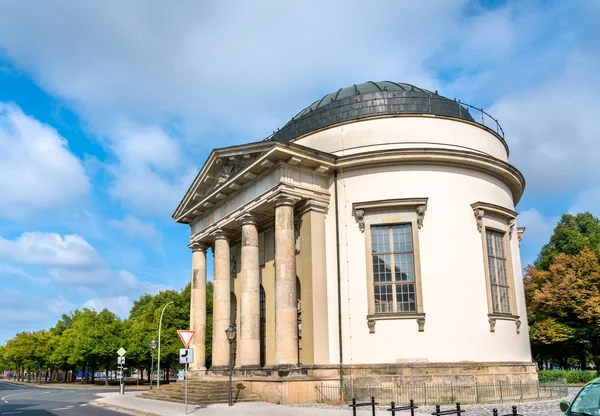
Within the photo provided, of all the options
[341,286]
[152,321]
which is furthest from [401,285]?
[152,321]

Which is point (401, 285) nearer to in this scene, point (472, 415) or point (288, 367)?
point (288, 367)

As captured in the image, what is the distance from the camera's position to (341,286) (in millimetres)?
23922

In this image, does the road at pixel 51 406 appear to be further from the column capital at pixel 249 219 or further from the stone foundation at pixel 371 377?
the column capital at pixel 249 219

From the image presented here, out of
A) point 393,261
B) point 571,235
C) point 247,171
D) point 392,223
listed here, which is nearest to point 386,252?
point 393,261

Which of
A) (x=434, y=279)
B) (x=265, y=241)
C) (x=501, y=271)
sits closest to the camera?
(x=434, y=279)

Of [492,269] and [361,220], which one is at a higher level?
[361,220]

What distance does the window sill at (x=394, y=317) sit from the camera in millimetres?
22375

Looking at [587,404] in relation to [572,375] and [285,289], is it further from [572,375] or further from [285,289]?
[572,375]

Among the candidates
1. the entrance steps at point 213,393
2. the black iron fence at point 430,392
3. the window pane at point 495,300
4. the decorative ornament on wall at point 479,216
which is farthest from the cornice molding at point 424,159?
the entrance steps at point 213,393

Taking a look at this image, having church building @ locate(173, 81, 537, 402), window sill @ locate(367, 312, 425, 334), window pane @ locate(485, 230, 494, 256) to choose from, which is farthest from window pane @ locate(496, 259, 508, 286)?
window sill @ locate(367, 312, 425, 334)

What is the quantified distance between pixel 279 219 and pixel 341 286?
4.04 meters

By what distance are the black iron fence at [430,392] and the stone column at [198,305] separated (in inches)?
416

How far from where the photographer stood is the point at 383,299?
2327 cm

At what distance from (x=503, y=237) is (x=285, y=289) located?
1080cm
